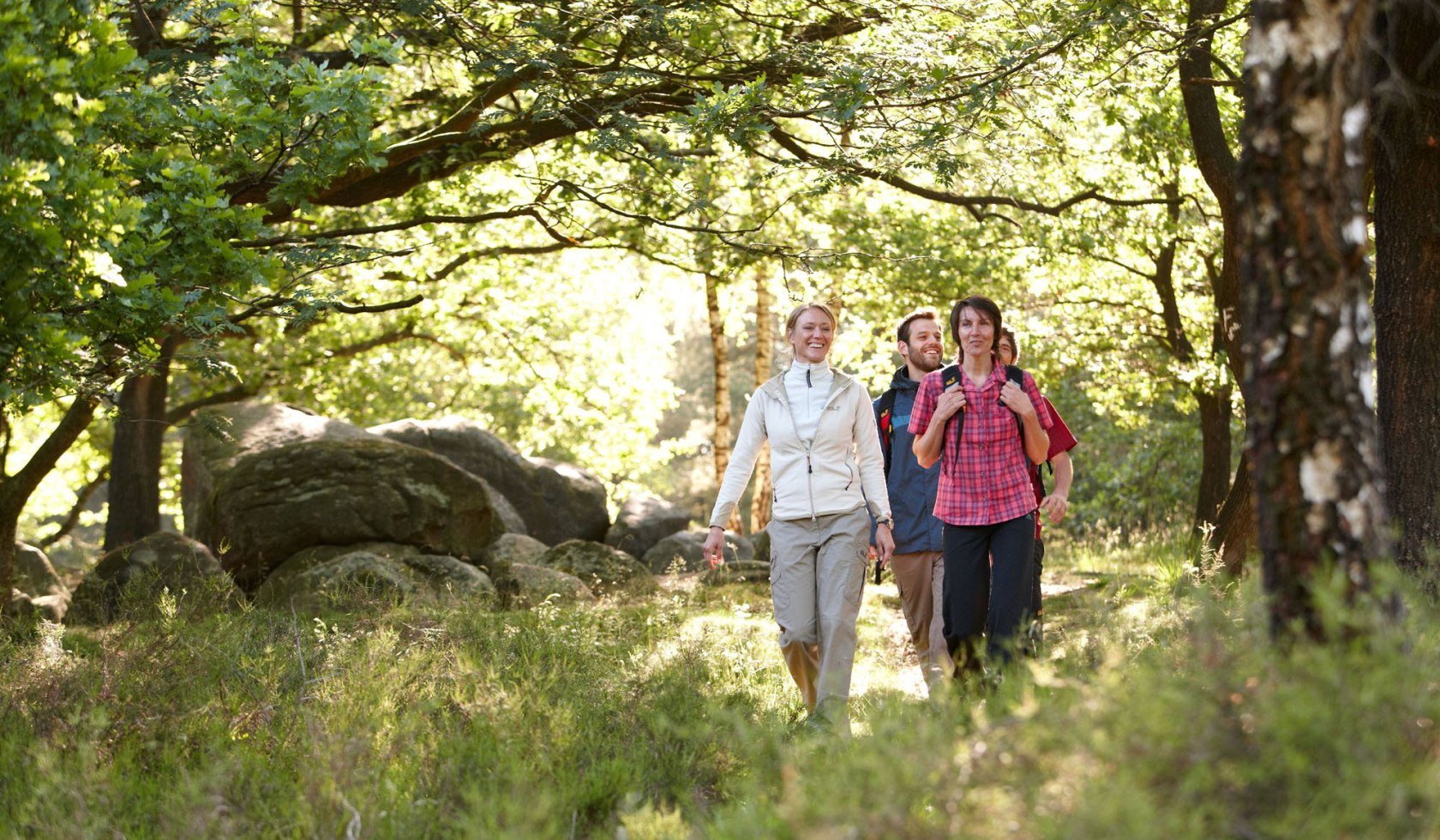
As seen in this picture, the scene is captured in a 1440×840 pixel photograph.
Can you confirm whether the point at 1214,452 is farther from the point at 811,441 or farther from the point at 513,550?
the point at 811,441

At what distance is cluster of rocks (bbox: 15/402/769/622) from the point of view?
1147cm

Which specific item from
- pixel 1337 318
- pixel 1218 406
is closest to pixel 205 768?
pixel 1337 318

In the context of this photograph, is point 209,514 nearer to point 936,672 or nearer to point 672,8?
point 672,8

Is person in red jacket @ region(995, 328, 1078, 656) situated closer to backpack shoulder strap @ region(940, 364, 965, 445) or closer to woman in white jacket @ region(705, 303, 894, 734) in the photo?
backpack shoulder strap @ region(940, 364, 965, 445)

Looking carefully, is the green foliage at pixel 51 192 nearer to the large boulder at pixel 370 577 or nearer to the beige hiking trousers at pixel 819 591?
the beige hiking trousers at pixel 819 591

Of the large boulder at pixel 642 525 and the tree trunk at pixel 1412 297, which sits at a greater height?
the tree trunk at pixel 1412 297

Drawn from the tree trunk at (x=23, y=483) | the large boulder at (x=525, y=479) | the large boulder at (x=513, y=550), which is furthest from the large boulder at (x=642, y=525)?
the tree trunk at (x=23, y=483)

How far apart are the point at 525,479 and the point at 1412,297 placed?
12.0 m

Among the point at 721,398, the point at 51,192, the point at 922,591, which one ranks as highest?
the point at 51,192

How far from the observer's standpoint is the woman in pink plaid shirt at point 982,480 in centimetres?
598

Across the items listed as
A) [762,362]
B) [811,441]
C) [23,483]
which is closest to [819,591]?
[811,441]

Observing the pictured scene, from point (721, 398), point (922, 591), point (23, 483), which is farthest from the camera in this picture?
point (721, 398)

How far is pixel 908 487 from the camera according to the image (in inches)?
289

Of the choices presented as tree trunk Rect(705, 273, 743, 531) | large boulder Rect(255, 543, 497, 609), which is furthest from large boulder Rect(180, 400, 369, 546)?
tree trunk Rect(705, 273, 743, 531)
